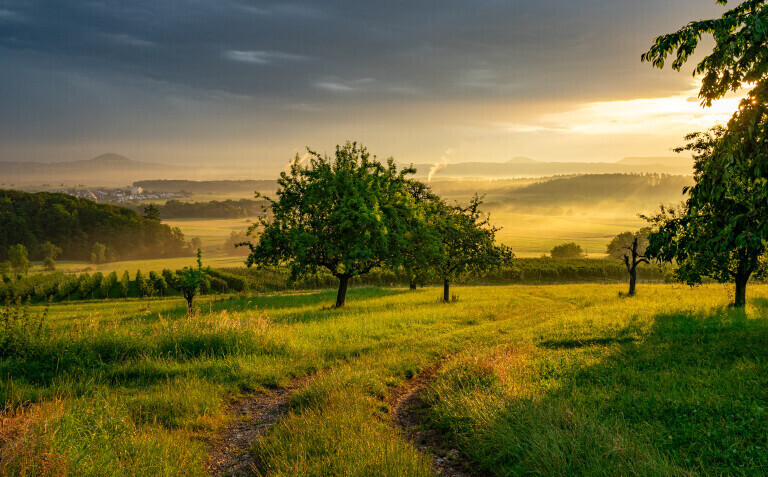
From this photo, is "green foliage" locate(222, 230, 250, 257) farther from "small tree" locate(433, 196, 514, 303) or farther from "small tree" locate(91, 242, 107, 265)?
"small tree" locate(433, 196, 514, 303)

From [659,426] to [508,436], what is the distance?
3.33 m

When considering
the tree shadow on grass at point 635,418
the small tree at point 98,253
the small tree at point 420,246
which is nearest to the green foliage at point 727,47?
the tree shadow on grass at point 635,418

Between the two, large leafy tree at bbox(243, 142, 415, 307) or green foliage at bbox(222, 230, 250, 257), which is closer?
large leafy tree at bbox(243, 142, 415, 307)

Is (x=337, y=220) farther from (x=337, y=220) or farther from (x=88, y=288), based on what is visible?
(x=88, y=288)

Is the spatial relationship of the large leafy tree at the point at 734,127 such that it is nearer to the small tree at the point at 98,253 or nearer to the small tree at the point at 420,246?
the small tree at the point at 420,246

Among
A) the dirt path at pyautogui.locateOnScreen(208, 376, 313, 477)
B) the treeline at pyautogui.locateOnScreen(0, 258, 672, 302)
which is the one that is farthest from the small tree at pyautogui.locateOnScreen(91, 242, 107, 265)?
the dirt path at pyautogui.locateOnScreen(208, 376, 313, 477)

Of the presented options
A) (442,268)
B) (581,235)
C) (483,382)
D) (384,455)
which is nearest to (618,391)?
(483,382)

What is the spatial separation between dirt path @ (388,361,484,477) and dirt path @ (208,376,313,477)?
2.89 metres

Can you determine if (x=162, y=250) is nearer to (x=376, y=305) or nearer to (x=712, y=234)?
(x=376, y=305)

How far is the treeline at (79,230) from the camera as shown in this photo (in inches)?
5719

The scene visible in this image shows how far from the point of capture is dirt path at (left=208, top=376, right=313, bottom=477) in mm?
7115

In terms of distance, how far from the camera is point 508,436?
7.33 metres

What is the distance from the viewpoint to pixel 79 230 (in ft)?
497

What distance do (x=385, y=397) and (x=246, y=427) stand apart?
359 cm
